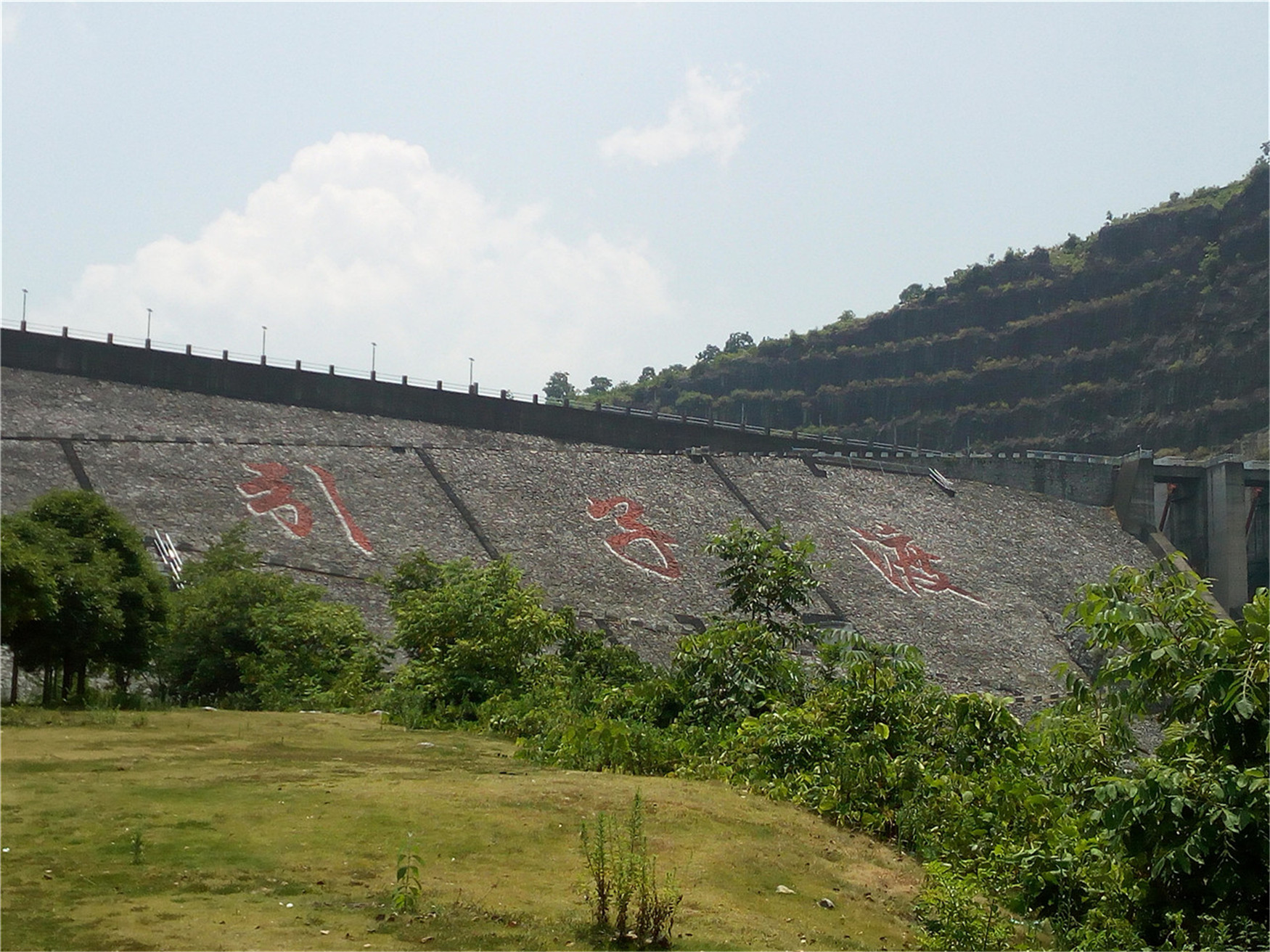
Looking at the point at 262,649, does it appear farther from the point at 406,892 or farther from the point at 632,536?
the point at 632,536

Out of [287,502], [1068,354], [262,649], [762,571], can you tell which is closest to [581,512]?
[287,502]

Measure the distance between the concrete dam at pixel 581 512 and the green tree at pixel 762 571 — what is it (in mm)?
11115

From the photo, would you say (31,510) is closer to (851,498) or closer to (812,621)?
(812,621)

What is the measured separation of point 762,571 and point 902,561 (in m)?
26.0

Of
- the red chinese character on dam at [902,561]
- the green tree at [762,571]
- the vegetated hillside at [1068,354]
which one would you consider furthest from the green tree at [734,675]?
→ the vegetated hillside at [1068,354]

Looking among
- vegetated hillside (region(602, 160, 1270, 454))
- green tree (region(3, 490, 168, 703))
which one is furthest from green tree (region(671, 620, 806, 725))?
vegetated hillside (region(602, 160, 1270, 454))

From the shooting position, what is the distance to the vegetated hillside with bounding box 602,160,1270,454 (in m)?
72.4

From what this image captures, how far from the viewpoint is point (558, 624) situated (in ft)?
60.0

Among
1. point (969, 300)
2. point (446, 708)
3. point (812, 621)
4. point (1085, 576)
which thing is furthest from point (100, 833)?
point (969, 300)

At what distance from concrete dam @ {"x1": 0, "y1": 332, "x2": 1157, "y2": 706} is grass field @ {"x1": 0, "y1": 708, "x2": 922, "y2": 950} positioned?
1856 cm

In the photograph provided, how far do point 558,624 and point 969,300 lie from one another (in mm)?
71964

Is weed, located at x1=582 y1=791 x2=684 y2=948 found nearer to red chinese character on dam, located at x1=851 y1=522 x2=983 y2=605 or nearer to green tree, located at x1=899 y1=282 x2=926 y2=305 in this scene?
red chinese character on dam, located at x1=851 y1=522 x2=983 y2=605

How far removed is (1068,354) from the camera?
261 feet

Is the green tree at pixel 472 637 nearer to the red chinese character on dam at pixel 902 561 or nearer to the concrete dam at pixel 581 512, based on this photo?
the concrete dam at pixel 581 512
